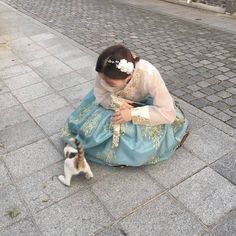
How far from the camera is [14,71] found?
5.61 metres

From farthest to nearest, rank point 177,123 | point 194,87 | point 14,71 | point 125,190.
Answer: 1. point 14,71
2. point 194,87
3. point 177,123
4. point 125,190

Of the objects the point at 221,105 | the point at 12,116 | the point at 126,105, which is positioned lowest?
the point at 12,116

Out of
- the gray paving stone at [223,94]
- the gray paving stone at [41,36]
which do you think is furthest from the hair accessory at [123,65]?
the gray paving stone at [41,36]

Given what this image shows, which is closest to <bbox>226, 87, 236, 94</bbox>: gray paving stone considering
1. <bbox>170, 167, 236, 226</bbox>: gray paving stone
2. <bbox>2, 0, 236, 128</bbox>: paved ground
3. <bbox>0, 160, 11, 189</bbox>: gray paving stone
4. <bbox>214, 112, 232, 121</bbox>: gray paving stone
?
<bbox>2, 0, 236, 128</bbox>: paved ground

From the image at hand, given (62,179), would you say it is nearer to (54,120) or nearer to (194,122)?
(54,120)

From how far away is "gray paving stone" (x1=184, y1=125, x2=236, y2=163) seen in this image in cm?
333

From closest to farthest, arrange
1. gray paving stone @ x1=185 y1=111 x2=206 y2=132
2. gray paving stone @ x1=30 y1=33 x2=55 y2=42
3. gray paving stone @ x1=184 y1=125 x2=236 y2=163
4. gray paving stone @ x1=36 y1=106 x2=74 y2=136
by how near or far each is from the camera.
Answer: gray paving stone @ x1=184 y1=125 x2=236 y2=163
gray paving stone @ x1=185 y1=111 x2=206 y2=132
gray paving stone @ x1=36 y1=106 x2=74 y2=136
gray paving stone @ x1=30 y1=33 x2=55 y2=42

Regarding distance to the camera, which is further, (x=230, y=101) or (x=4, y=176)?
(x=230, y=101)

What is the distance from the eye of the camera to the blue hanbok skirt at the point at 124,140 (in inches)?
120

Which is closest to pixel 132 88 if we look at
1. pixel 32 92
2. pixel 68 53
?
pixel 32 92

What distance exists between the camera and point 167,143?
10.6 ft

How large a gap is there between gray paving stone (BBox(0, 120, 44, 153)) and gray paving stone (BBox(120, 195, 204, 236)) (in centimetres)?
162

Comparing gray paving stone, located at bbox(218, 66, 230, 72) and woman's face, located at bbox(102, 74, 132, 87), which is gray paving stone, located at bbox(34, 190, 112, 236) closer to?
woman's face, located at bbox(102, 74, 132, 87)

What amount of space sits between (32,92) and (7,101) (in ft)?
1.31
